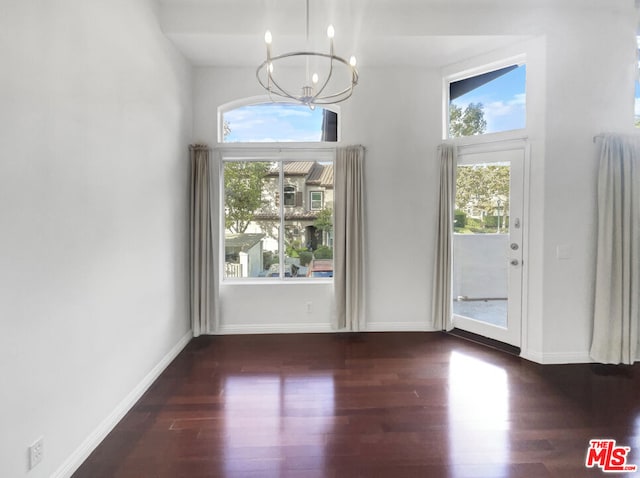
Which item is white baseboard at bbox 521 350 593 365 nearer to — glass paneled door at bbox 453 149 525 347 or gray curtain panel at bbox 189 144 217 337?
glass paneled door at bbox 453 149 525 347

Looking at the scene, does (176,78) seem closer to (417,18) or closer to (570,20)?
(417,18)

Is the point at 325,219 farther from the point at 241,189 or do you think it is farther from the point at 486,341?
the point at 486,341

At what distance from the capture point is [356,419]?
238 cm

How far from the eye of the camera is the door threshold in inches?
138

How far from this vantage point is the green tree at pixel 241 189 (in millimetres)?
4137

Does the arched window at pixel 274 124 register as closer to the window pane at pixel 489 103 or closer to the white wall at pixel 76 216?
the white wall at pixel 76 216

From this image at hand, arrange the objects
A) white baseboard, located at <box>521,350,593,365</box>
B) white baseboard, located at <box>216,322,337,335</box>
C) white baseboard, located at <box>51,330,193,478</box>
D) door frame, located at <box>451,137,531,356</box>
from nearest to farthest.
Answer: white baseboard, located at <box>51,330,193,478</box>, white baseboard, located at <box>521,350,593,365</box>, door frame, located at <box>451,137,531,356</box>, white baseboard, located at <box>216,322,337,335</box>

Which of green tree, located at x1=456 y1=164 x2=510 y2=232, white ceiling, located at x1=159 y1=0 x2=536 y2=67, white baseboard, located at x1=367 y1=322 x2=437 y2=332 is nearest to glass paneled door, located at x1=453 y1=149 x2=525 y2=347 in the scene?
green tree, located at x1=456 y1=164 x2=510 y2=232

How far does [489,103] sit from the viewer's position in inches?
147

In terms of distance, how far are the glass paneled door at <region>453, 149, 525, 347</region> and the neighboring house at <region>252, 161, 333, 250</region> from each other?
1.57 meters

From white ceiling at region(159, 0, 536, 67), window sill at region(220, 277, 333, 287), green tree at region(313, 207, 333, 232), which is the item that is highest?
white ceiling at region(159, 0, 536, 67)

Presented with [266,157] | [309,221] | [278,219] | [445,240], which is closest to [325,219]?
[309,221]

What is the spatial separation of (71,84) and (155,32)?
57.6 inches

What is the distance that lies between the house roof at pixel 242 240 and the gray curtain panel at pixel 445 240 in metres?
2.14
